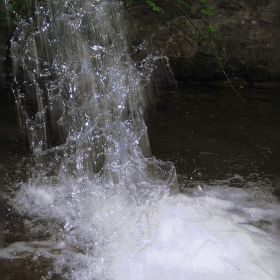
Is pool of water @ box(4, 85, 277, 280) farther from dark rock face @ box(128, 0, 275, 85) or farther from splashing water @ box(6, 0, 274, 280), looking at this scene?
dark rock face @ box(128, 0, 275, 85)

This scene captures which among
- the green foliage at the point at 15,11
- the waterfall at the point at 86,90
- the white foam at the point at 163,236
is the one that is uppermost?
the green foliage at the point at 15,11

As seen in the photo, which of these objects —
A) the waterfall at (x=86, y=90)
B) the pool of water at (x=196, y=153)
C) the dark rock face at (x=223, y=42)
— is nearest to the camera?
the pool of water at (x=196, y=153)

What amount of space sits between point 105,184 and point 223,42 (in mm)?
2676

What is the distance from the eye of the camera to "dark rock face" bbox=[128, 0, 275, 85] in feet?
14.1

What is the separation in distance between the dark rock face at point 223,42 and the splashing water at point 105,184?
2.68 feet

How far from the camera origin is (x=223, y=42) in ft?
→ 14.4

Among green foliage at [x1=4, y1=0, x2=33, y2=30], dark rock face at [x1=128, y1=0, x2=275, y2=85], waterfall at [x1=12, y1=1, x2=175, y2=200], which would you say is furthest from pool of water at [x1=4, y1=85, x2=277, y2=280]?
green foliage at [x1=4, y1=0, x2=33, y2=30]

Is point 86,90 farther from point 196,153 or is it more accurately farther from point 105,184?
point 196,153

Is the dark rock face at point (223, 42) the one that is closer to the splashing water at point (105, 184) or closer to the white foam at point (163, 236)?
the splashing water at point (105, 184)

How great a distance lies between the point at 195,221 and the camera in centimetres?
215

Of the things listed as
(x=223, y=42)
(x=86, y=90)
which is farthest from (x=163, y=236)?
(x=223, y=42)

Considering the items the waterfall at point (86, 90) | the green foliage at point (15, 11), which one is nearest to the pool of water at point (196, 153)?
the waterfall at point (86, 90)

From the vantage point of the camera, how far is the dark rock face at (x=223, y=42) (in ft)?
14.1

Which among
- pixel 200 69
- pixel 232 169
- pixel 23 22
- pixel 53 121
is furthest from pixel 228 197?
pixel 200 69
